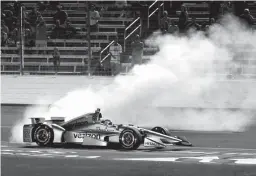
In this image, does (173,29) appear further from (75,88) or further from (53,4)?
(53,4)

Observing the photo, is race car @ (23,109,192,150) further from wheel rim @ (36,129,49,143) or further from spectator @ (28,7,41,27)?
spectator @ (28,7,41,27)

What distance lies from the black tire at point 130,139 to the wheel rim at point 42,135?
5.47ft

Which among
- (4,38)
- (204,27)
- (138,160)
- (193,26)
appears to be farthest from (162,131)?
(4,38)

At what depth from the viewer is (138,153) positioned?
12.9 meters

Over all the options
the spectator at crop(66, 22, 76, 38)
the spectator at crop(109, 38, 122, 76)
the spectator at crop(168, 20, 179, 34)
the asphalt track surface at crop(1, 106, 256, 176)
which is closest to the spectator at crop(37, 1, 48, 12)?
the spectator at crop(66, 22, 76, 38)

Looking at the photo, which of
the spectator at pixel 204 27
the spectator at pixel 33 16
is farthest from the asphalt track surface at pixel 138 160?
the spectator at pixel 33 16

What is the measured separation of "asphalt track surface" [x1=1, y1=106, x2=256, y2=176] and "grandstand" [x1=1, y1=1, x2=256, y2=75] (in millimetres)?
8767

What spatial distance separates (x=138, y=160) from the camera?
471 inches

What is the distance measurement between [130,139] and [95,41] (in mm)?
12534

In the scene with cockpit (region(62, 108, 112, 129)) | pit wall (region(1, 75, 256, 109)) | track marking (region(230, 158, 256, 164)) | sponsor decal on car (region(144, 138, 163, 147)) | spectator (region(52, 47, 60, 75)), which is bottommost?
track marking (region(230, 158, 256, 164))

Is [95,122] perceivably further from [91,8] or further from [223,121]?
[91,8]

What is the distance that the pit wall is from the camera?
21.7 m

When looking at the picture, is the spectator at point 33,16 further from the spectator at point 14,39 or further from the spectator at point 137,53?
the spectator at point 137,53

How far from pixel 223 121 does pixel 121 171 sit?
8917 millimetres
